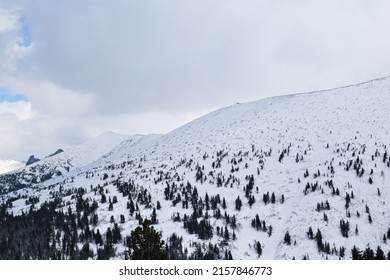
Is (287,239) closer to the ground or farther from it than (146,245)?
closer to the ground

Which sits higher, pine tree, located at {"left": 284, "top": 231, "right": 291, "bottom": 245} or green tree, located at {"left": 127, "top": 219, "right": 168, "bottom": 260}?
green tree, located at {"left": 127, "top": 219, "right": 168, "bottom": 260}

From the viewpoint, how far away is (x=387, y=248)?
166875 mm

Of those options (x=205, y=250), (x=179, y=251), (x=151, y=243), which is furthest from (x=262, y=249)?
(x=151, y=243)

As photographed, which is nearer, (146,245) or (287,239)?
(146,245)

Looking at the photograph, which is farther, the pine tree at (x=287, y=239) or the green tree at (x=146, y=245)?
the pine tree at (x=287, y=239)

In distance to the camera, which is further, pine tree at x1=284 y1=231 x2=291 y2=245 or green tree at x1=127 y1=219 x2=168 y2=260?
pine tree at x1=284 y1=231 x2=291 y2=245

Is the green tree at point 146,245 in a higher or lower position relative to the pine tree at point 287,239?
higher
